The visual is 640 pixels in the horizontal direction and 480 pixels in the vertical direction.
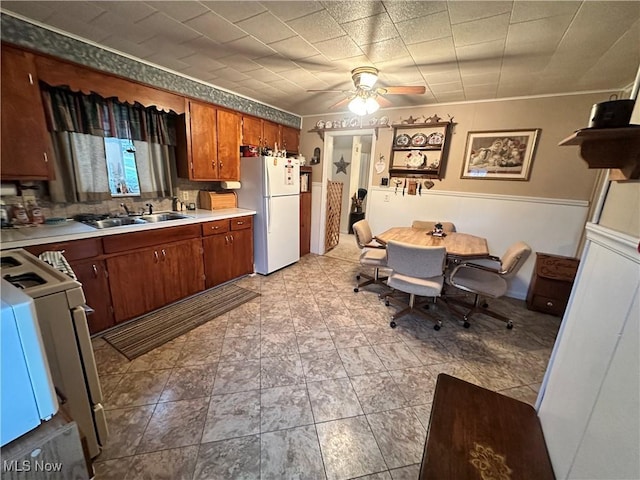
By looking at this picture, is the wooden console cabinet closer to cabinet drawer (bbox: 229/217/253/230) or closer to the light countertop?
cabinet drawer (bbox: 229/217/253/230)

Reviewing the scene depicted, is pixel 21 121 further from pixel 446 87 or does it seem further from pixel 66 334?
pixel 446 87

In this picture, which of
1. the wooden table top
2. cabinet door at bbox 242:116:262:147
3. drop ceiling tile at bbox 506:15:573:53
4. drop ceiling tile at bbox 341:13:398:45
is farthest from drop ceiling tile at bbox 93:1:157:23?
the wooden table top

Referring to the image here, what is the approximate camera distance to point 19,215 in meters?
2.01

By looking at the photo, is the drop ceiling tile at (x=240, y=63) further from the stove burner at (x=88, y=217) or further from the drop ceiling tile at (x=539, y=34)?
the drop ceiling tile at (x=539, y=34)

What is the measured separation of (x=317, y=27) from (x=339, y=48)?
1.05ft

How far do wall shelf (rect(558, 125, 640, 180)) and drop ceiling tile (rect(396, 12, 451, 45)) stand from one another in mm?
1260

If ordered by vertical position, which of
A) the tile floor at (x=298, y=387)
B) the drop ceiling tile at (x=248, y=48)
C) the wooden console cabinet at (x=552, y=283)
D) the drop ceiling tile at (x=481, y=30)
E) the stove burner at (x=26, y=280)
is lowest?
the tile floor at (x=298, y=387)

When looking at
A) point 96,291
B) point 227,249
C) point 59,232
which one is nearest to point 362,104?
point 227,249

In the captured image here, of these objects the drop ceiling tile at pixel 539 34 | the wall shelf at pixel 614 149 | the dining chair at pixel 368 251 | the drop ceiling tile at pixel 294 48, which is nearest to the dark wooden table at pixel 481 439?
the wall shelf at pixel 614 149

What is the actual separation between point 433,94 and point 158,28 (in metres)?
2.85

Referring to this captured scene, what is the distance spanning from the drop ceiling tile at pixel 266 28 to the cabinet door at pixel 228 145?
1.46 metres

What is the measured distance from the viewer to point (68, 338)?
43.9 inches

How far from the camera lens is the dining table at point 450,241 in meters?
2.44

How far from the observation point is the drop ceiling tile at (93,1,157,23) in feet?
5.20
